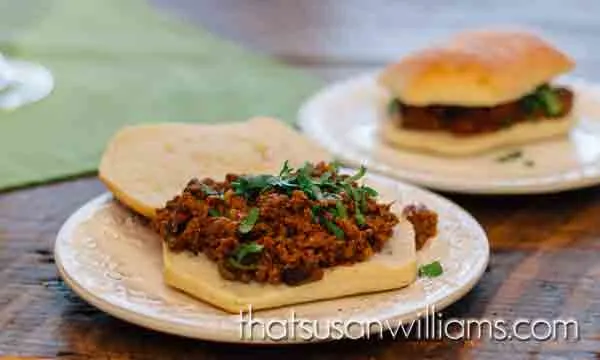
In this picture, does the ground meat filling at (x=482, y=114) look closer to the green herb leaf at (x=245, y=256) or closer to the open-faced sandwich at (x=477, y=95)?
the open-faced sandwich at (x=477, y=95)

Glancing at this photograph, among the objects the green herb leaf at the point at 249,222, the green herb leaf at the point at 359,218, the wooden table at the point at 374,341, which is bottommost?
the wooden table at the point at 374,341

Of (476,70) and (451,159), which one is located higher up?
(476,70)

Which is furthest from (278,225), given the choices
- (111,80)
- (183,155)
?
(111,80)

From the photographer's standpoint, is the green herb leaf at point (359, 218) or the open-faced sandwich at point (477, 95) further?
the open-faced sandwich at point (477, 95)

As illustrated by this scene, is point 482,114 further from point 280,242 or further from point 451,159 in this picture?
point 280,242

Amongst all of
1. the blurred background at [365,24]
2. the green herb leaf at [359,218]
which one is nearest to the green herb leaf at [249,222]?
the green herb leaf at [359,218]

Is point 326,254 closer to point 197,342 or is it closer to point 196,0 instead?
point 197,342

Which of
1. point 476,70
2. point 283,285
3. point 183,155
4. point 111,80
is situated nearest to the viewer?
point 283,285
